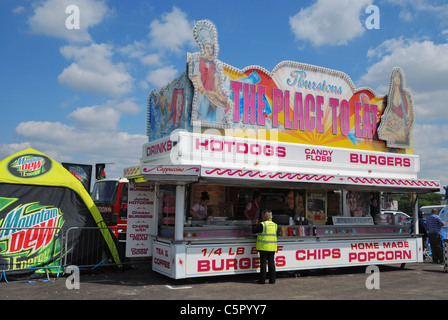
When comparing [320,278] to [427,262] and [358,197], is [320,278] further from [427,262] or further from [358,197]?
[427,262]

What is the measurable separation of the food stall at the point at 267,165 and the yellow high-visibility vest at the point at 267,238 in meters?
0.53

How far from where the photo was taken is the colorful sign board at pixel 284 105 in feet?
31.6

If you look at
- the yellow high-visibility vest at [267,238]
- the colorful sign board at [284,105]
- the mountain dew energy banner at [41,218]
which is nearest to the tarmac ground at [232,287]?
the mountain dew energy banner at [41,218]

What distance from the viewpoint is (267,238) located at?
8836mm

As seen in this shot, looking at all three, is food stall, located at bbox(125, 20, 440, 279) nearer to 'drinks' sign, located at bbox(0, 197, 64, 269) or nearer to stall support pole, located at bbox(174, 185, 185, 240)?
stall support pole, located at bbox(174, 185, 185, 240)

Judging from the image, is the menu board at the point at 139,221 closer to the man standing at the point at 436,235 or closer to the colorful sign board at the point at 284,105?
the colorful sign board at the point at 284,105

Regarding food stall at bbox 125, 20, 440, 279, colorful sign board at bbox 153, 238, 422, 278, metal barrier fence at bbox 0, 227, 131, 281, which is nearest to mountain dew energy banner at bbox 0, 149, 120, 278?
metal barrier fence at bbox 0, 227, 131, 281

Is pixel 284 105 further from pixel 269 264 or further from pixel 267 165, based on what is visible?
pixel 269 264

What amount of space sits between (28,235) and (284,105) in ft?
23.5

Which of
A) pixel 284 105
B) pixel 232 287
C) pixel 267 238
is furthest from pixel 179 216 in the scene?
pixel 284 105

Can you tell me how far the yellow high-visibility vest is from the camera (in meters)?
8.84

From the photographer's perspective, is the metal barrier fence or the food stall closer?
the food stall

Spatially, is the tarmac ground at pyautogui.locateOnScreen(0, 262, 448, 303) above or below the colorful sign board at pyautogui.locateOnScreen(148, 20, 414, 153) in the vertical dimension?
below
